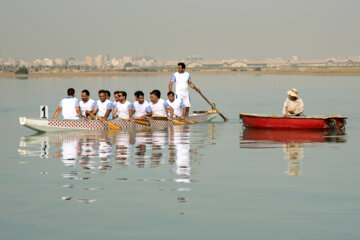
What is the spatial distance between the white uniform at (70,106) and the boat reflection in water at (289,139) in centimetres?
573

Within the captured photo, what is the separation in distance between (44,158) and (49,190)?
4601 millimetres

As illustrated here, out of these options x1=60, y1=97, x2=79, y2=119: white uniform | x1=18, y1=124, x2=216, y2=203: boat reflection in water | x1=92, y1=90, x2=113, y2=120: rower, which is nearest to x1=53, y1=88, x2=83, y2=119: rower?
x1=60, y1=97, x2=79, y2=119: white uniform

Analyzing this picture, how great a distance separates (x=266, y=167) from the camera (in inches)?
626

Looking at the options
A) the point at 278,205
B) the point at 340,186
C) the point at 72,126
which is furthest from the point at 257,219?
the point at 72,126

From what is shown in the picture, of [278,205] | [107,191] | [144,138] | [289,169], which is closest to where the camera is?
[278,205]

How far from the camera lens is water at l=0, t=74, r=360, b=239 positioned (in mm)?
10438

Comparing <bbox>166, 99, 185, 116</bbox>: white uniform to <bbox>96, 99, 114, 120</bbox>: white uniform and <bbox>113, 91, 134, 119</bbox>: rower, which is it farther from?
<bbox>96, 99, 114, 120</bbox>: white uniform

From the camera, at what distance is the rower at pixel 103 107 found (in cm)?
2427

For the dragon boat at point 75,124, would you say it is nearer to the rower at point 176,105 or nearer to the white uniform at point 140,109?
the white uniform at point 140,109

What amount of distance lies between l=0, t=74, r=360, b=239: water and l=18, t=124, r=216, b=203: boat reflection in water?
0.03 m

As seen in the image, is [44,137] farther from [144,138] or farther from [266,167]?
[266,167]

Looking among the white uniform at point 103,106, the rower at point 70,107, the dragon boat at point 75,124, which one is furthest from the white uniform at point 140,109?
the rower at point 70,107

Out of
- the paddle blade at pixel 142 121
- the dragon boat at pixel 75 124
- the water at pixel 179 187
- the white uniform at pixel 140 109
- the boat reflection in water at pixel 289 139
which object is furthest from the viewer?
the white uniform at pixel 140 109

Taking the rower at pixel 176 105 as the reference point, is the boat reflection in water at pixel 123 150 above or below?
below
